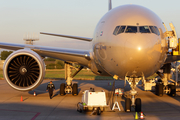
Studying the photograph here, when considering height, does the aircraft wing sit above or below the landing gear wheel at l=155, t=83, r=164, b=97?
above

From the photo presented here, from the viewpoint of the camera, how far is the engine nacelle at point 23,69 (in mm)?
11859

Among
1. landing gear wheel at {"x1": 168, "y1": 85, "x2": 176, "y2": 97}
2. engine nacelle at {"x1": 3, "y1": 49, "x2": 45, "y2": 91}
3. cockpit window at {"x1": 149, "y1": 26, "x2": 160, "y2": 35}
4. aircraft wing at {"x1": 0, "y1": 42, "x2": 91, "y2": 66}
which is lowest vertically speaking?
landing gear wheel at {"x1": 168, "y1": 85, "x2": 176, "y2": 97}

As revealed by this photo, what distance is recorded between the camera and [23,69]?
1213 cm

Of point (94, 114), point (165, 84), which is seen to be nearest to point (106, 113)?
point (94, 114)

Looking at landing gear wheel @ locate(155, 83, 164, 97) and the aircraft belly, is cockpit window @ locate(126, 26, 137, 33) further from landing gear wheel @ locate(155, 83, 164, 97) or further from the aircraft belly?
landing gear wheel @ locate(155, 83, 164, 97)

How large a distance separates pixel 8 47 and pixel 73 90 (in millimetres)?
5138

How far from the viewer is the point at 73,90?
1611 cm

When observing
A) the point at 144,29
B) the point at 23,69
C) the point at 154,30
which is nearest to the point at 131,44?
the point at 144,29

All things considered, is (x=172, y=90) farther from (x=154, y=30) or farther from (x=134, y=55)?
(x=134, y=55)

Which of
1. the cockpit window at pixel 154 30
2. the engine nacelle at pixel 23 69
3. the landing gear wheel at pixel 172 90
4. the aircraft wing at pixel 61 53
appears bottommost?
the landing gear wheel at pixel 172 90

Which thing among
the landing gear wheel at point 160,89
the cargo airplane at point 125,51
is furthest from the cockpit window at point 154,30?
the landing gear wheel at point 160,89

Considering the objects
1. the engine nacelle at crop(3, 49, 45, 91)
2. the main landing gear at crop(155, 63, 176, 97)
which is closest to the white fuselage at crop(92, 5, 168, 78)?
the engine nacelle at crop(3, 49, 45, 91)

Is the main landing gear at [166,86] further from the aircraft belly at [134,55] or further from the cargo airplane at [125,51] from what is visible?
the aircraft belly at [134,55]

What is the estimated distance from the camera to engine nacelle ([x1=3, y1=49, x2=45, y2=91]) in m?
11.9
